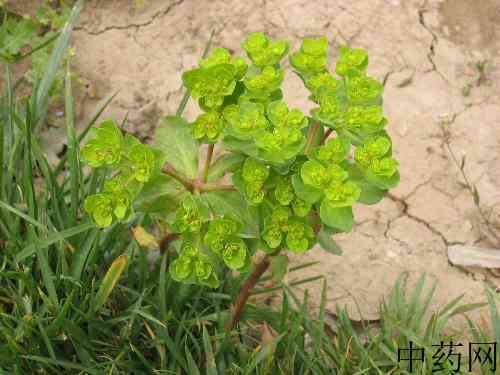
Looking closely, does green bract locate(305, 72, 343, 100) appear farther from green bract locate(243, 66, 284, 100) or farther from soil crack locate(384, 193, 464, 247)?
soil crack locate(384, 193, 464, 247)

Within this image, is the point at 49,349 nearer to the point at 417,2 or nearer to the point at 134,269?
the point at 134,269

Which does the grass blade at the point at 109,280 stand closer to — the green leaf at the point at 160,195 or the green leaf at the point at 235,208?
the green leaf at the point at 160,195

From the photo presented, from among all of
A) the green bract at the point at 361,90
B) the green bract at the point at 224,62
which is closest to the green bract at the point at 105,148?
the green bract at the point at 224,62

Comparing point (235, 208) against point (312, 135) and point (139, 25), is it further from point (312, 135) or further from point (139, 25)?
point (139, 25)

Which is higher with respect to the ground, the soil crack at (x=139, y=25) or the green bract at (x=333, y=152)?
the soil crack at (x=139, y=25)

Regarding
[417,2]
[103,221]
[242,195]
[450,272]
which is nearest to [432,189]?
[450,272]

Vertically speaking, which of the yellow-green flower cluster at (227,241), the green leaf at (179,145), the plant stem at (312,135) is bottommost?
the yellow-green flower cluster at (227,241)

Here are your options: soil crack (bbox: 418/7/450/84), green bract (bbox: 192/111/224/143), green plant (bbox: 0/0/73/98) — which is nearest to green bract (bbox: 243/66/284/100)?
green bract (bbox: 192/111/224/143)
